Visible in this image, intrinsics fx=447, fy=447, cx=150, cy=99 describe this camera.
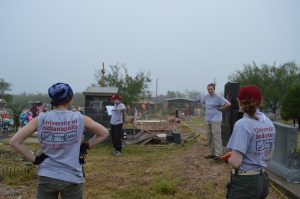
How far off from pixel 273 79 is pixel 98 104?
3836 cm

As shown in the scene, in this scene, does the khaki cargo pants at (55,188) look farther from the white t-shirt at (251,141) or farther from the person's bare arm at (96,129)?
the white t-shirt at (251,141)

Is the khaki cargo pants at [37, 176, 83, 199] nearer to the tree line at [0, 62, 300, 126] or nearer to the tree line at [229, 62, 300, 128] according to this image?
the tree line at [0, 62, 300, 126]

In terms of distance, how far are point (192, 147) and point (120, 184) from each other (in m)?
6.49

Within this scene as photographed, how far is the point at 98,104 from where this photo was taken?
16.3 meters

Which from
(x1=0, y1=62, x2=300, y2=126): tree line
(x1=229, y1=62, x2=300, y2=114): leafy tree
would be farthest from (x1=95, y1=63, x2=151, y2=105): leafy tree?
(x1=229, y1=62, x2=300, y2=114): leafy tree

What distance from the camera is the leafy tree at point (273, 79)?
49531 millimetres

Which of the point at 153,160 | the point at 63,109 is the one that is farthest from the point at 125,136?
the point at 63,109

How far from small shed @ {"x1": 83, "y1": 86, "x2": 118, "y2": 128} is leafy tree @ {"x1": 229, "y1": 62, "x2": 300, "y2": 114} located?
1396 inches

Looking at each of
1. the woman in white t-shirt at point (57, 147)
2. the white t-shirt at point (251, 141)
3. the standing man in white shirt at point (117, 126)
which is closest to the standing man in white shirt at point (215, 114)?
the standing man in white shirt at point (117, 126)

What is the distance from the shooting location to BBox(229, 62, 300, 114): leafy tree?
49531 millimetres

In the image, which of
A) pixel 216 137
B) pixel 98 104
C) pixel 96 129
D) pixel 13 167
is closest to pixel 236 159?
pixel 96 129

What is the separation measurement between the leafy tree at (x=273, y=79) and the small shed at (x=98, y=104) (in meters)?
35.5

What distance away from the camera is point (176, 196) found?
24.0 ft

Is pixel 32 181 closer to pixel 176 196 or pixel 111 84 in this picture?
pixel 176 196
